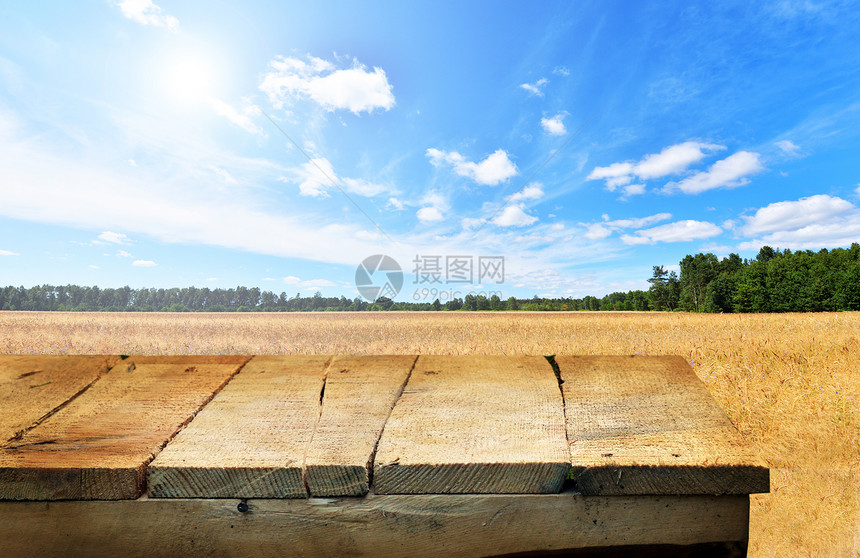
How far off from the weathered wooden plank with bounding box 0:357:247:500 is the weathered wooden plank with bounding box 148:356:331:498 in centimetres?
9

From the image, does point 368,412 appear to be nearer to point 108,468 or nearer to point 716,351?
point 108,468

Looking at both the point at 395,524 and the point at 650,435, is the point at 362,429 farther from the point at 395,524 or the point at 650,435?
the point at 650,435

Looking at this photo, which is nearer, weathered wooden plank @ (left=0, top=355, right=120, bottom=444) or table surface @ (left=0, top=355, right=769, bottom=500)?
table surface @ (left=0, top=355, right=769, bottom=500)

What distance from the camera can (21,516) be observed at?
1.63 m

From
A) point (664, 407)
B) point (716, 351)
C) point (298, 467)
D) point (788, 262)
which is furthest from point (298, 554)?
point (788, 262)

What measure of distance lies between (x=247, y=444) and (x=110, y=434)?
60 centimetres

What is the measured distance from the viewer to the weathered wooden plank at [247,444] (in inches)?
61.0

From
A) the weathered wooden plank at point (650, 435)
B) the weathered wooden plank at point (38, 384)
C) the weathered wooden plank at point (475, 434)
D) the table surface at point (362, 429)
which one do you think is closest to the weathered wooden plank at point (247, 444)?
the table surface at point (362, 429)

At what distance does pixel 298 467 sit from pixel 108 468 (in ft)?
2.24

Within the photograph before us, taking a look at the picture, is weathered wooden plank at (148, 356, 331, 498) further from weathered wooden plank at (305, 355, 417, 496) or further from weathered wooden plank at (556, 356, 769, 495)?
weathered wooden plank at (556, 356, 769, 495)

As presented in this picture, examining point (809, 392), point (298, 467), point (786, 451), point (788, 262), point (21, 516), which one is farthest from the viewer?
point (788, 262)

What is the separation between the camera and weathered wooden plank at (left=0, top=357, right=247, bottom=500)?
5.20 feet

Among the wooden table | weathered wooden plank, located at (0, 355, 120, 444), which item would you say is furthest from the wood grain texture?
weathered wooden plank, located at (0, 355, 120, 444)

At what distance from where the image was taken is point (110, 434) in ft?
5.84
